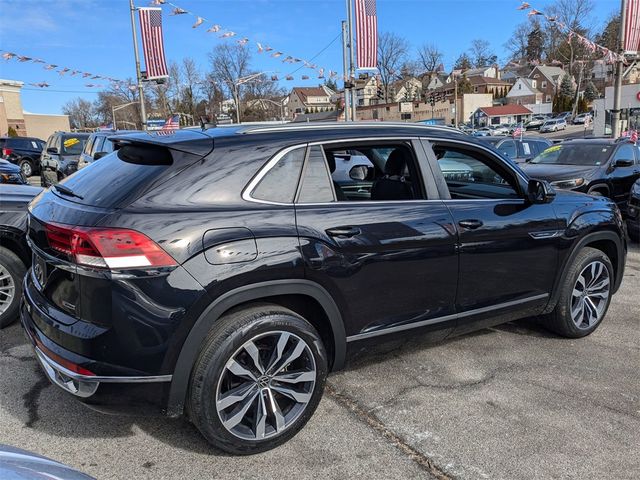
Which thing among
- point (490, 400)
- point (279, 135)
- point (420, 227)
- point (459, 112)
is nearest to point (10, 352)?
point (279, 135)

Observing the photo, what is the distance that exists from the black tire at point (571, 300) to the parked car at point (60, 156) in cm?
1341

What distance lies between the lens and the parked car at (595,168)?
9.09 metres

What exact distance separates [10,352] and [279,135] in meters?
2.85

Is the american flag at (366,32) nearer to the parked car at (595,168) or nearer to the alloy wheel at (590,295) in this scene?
the parked car at (595,168)

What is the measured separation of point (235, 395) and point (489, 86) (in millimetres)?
116527

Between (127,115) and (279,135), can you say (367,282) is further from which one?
(127,115)

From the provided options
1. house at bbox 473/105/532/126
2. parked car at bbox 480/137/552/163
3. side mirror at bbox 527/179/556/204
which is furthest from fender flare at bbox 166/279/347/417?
house at bbox 473/105/532/126

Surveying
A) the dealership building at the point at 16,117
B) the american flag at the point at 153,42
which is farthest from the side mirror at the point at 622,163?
the dealership building at the point at 16,117

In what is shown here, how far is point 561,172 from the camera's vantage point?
9305 mm

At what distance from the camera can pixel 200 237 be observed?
102 inches

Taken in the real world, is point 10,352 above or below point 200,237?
below

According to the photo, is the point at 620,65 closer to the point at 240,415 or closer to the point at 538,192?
the point at 538,192

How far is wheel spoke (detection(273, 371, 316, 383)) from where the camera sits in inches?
115

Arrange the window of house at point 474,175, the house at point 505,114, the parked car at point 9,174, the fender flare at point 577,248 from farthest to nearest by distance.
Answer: the house at point 505,114, the parked car at point 9,174, the fender flare at point 577,248, the window of house at point 474,175
